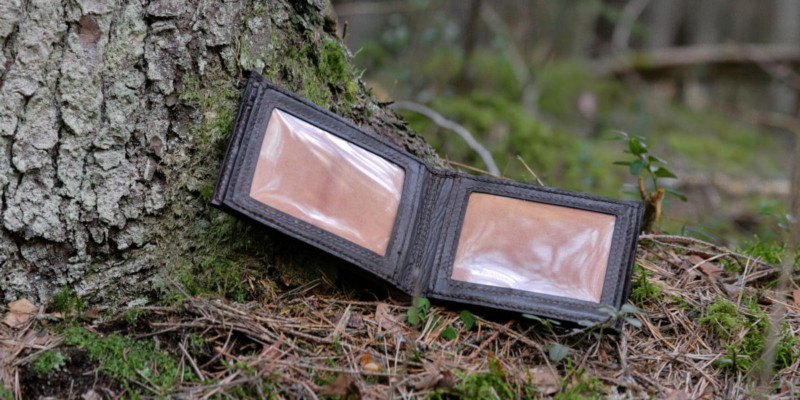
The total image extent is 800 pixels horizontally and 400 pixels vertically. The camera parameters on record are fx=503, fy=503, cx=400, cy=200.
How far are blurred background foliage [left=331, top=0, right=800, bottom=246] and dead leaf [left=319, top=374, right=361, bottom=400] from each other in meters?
1.75

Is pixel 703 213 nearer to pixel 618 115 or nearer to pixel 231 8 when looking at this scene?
pixel 618 115

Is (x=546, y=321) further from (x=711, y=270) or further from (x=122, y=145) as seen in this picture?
(x=122, y=145)

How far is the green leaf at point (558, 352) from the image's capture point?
54.4 inches

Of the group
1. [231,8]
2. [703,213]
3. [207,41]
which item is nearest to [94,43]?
[207,41]

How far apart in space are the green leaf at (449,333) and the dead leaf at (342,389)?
0.35 meters

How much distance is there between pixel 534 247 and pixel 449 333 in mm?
409

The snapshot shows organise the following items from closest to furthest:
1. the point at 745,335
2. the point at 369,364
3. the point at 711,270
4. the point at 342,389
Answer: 1. the point at 342,389
2. the point at 369,364
3. the point at 745,335
4. the point at 711,270

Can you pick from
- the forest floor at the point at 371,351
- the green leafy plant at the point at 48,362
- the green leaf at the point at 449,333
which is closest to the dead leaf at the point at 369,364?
the forest floor at the point at 371,351

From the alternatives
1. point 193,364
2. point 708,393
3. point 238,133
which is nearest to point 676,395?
point 708,393

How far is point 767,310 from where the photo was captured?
176 centimetres

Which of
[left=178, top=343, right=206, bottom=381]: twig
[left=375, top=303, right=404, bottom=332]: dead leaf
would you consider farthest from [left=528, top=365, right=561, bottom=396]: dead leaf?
[left=178, top=343, right=206, bottom=381]: twig

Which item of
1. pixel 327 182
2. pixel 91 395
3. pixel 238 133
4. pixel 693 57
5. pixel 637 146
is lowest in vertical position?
pixel 91 395

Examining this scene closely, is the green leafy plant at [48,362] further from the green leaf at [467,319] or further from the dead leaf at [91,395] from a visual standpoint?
the green leaf at [467,319]

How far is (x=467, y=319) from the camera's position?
1.54 m
